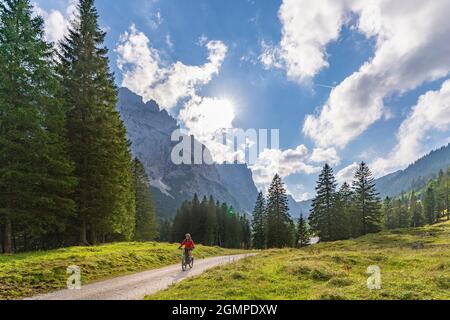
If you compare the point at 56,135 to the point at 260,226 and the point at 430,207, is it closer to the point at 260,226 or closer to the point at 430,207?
the point at 260,226

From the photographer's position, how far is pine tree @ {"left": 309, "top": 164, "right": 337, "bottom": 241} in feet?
229

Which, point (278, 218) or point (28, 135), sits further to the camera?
point (278, 218)

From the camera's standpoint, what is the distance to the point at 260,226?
3479 inches

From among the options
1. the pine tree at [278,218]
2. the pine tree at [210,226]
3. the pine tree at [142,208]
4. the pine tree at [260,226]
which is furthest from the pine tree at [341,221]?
the pine tree at [142,208]

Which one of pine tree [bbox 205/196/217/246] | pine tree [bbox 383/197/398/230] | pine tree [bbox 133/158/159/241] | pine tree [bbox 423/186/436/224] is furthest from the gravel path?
pine tree [bbox 423/186/436/224]

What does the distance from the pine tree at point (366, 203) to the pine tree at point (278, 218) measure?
16.7 metres

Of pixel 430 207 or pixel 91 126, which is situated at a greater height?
pixel 91 126

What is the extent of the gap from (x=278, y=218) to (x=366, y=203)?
815 inches

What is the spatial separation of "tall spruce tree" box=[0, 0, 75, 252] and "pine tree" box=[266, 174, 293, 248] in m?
53.3

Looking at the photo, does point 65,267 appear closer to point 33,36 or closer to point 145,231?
point 33,36

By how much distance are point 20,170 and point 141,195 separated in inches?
1889

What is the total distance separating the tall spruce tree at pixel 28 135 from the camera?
23469mm

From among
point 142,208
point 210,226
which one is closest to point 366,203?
point 210,226
